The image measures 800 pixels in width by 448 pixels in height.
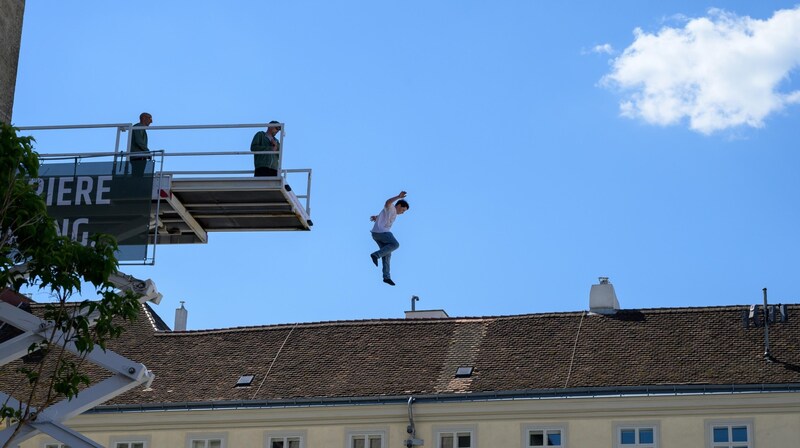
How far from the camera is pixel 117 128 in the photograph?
23516 millimetres

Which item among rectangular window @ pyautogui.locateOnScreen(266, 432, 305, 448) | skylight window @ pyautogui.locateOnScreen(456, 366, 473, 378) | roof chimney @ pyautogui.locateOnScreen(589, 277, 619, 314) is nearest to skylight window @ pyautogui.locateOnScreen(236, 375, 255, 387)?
rectangular window @ pyautogui.locateOnScreen(266, 432, 305, 448)

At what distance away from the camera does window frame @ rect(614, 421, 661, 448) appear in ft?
125

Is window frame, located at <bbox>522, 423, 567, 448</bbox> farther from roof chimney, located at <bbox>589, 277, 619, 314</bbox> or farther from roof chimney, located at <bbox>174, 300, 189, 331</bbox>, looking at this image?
roof chimney, located at <bbox>174, 300, 189, 331</bbox>

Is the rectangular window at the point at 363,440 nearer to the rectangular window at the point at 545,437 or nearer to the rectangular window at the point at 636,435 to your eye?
the rectangular window at the point at 545,437

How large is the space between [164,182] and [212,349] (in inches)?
823

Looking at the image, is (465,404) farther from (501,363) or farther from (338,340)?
(338,340)

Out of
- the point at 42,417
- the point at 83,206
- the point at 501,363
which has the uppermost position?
the point at 501,363

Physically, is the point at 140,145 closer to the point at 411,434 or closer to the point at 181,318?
the point at 411,434

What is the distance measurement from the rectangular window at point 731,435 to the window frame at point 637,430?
110 cm

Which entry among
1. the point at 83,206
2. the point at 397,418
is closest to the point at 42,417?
the point at 83,206

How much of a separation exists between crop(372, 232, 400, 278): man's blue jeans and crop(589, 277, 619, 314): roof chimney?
14959mm

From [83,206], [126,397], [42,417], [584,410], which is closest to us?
[42,417]

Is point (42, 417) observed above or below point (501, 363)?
below

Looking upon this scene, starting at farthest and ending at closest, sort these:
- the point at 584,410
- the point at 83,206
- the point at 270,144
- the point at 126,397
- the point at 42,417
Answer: the point at 126,397 → the point at 584,410 → the point at 270,144 → the point at 83,206 → the point at 42,417
